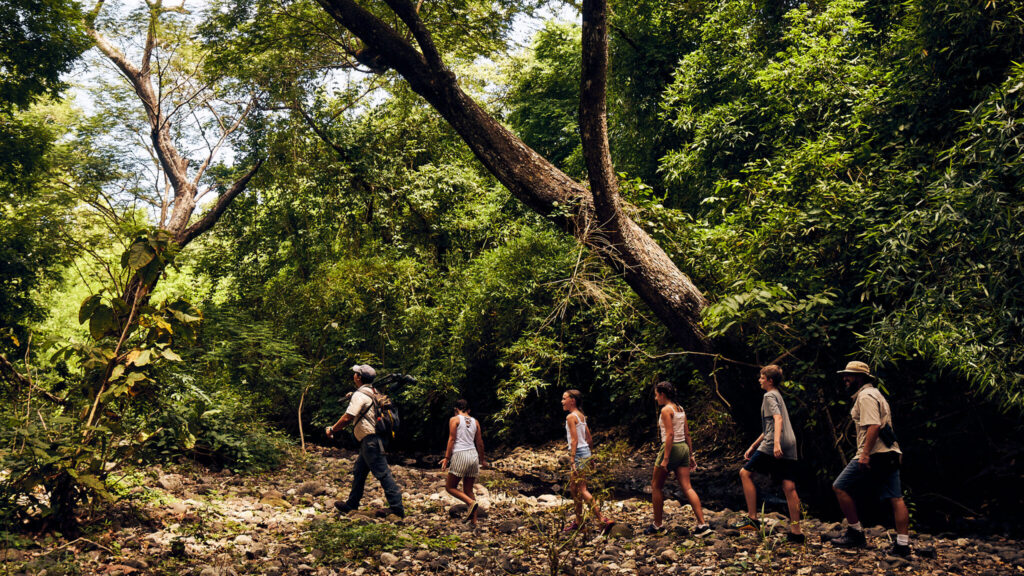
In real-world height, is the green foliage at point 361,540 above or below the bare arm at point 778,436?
below

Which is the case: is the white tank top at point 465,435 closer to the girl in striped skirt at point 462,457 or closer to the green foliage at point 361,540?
the girl in striped skirt at point 462,457

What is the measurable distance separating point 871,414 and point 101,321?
6671 millimetres

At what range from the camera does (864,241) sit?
6.80 m

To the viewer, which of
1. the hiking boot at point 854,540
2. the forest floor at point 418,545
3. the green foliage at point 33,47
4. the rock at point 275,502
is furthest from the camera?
the green foliage at point 33,47

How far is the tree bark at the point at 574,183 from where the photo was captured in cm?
798

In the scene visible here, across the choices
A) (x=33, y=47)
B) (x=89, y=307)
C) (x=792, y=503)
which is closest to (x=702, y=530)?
(x=792, y=503)

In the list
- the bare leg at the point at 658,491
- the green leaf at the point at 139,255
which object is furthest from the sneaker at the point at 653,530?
the green leaf at the point at 139,255

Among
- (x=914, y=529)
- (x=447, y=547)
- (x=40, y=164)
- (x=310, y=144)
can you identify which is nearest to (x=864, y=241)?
(x=914, y=529)

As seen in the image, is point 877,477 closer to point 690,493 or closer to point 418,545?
point 690,493

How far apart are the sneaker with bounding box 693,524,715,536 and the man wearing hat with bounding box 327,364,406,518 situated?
3094mm

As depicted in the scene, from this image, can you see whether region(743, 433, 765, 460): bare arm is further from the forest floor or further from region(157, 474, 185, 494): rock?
region(157, 474, 185, 494): rock

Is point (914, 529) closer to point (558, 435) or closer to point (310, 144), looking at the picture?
point (558, 435)

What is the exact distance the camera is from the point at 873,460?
5285mm

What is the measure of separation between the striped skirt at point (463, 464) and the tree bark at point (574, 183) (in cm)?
302
